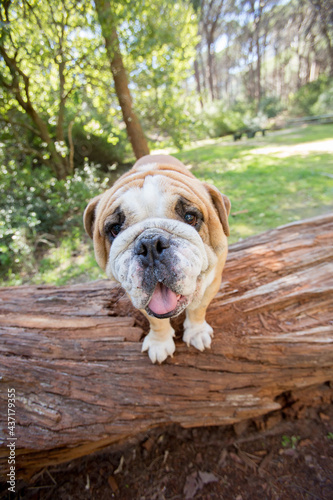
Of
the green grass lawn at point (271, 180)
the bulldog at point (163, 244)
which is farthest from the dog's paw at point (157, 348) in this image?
the green grass lawn at point (271, 180)

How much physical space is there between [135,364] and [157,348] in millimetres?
238

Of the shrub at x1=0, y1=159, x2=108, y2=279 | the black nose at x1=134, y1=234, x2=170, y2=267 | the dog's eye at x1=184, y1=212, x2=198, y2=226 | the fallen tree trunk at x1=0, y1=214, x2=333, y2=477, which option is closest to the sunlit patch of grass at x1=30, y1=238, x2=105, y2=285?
the shrub at x1=0, y1=159, x2=108, y2=279

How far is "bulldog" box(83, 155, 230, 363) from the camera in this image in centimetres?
164

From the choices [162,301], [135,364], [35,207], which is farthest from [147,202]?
[35,207]

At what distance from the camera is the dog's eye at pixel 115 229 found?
1991 millimetres

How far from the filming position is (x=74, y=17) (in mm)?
6926

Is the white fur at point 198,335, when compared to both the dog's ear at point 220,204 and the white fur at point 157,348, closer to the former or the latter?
the white fur at point 157,348

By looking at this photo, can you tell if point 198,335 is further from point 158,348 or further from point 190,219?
point 190,219

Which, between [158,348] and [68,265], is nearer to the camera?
[158,348]

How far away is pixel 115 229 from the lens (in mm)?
2014

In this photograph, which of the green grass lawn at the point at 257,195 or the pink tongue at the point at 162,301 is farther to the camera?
the green grass lawn at the point at 257,195

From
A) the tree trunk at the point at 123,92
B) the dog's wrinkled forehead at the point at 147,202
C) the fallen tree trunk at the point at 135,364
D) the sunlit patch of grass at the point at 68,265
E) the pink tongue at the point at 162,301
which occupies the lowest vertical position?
the sunlit patch of grass at the point at 68,265

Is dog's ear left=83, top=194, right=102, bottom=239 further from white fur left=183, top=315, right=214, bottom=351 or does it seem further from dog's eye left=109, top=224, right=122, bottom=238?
white fur left=183, top=315, right=214, bottom=351

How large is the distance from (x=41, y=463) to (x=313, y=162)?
1067 cm
